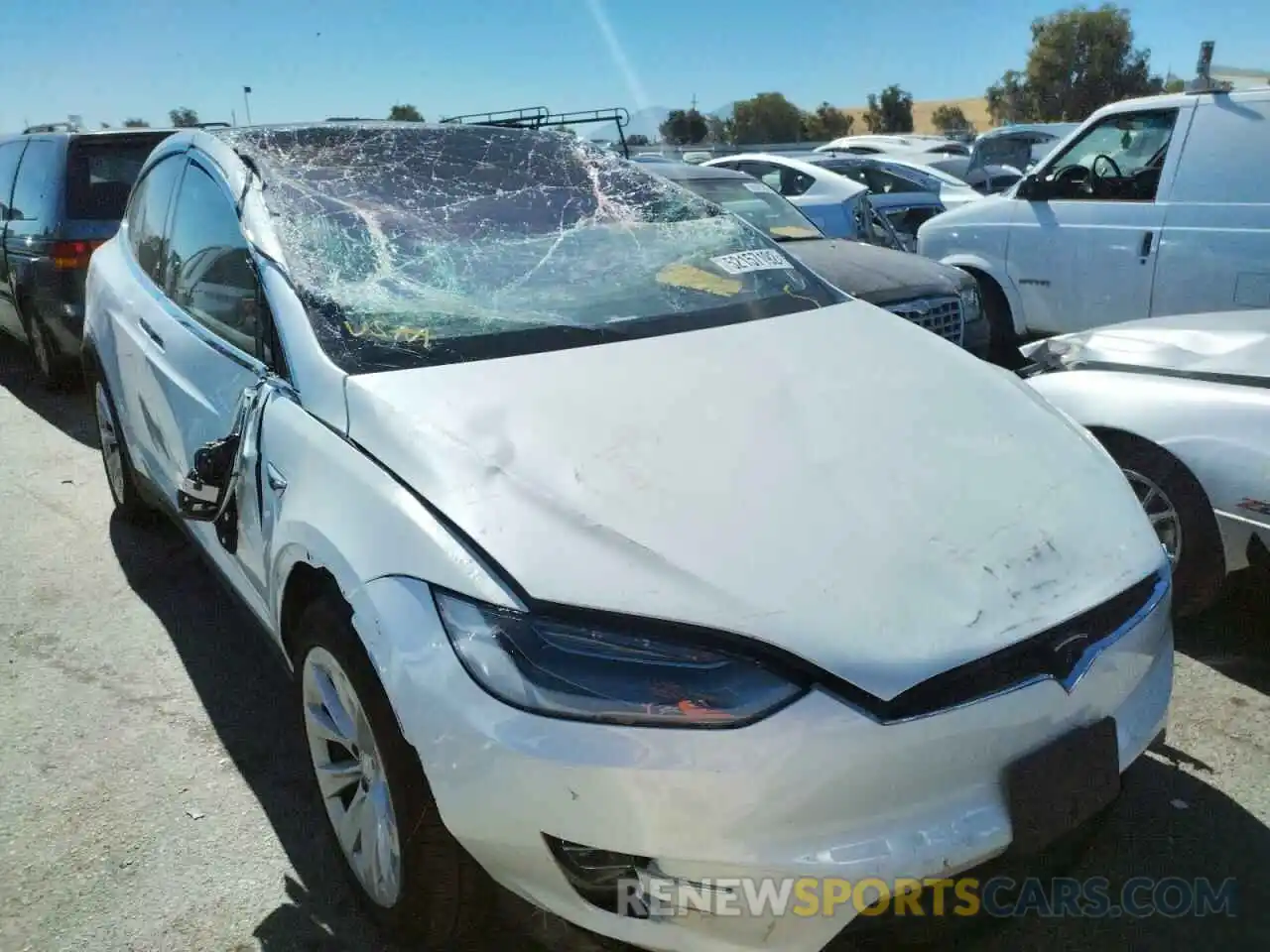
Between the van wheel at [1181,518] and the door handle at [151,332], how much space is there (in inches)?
125

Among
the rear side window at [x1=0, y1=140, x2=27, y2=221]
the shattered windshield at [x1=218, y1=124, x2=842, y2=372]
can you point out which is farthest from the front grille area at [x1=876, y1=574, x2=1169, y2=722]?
the rear side window at [x1=0, y1=140, x2=27, y2=221]

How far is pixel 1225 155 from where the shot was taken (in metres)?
5.58

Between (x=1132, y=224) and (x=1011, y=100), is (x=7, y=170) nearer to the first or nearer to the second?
(x=1132, y=224)

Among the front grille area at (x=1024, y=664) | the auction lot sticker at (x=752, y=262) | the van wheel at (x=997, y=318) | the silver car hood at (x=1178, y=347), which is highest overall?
the auction lot sticker at (x=752, y=262)

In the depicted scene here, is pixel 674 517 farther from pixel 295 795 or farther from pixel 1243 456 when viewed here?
pixel 1243 456

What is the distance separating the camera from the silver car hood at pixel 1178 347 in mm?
3264

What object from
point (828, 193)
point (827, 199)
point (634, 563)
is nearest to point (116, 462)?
point (634, 563)

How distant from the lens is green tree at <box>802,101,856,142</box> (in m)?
73.6

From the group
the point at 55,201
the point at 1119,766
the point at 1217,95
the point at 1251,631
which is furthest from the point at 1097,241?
the point at 55,201

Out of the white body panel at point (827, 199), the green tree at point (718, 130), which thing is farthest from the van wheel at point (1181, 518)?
the green tree at point (718, 130)

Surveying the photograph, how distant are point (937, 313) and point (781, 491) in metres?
4.01

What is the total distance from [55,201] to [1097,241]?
21.7 ft

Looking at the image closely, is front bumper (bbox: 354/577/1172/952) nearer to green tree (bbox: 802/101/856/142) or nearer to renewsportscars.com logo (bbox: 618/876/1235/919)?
renewsportscars.com logo (bbox: 618/876/1235/919)

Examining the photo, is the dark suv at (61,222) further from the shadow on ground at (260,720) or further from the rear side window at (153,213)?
the rear side window at (153,213)
